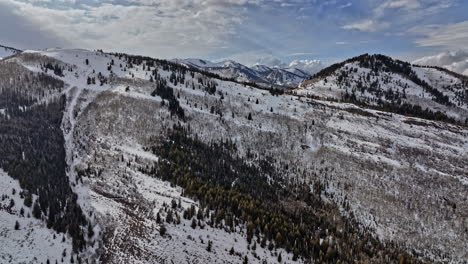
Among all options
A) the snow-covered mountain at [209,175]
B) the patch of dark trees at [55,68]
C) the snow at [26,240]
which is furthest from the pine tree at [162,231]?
the patch of dark trees at [55,68]

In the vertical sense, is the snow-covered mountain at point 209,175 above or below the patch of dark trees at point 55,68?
below

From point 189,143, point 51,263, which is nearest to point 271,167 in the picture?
point 189,143

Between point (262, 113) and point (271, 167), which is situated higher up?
point (262, 113)

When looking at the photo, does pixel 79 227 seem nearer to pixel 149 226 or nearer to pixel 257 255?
pixel 149 226

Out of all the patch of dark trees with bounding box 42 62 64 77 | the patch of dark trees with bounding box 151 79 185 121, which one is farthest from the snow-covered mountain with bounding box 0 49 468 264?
the patch of dark trees with bounding box 42 62 64 77

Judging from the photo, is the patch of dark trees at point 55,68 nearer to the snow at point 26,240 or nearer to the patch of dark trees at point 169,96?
the patch of dark trees at point 169,96

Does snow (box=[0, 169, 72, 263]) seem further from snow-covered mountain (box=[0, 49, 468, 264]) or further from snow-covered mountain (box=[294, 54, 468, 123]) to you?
snow-covered mountain (box=[294, 54, 468, 123])
